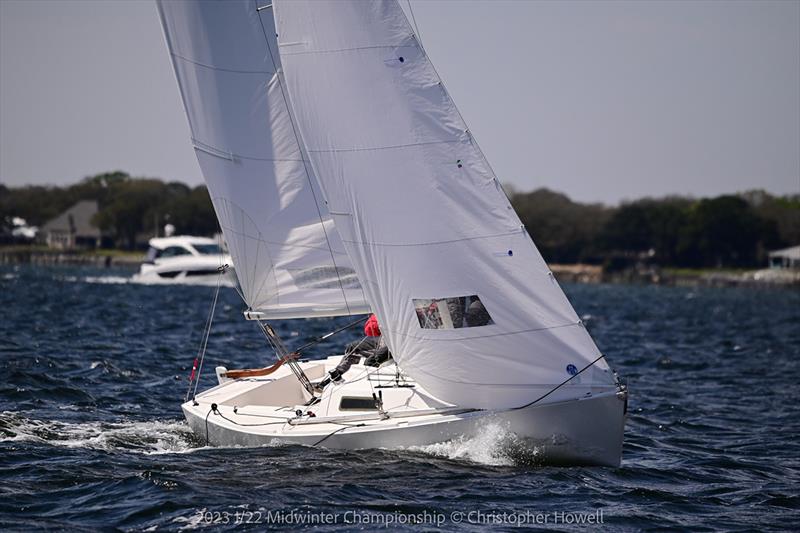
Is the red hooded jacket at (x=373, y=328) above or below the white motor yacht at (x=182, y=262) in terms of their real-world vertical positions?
below

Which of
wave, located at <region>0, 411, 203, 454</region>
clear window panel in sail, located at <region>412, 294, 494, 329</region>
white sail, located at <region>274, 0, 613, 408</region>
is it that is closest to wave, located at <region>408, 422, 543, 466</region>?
white sail, located at <region>274, 0, 613, 408</region>

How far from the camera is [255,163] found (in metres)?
15.0

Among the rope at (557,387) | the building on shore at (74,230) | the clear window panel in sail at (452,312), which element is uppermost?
the building on shore at (74,230)

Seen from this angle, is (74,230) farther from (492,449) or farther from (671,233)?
(492,449)

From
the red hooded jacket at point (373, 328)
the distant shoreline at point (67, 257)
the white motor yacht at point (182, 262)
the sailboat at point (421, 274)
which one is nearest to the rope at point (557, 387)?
the sailboat at point (421, 274)

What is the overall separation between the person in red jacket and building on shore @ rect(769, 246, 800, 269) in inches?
4802

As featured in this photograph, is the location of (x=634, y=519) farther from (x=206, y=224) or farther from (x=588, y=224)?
(x=588, y=224)

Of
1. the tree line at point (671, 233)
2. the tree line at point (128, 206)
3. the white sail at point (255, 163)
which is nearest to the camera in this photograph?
the white sail at point (255, 163)

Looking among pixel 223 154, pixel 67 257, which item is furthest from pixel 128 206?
pixel 223 154

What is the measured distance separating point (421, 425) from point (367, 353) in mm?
2608

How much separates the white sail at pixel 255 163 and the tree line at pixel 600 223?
110m

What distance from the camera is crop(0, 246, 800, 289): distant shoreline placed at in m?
123

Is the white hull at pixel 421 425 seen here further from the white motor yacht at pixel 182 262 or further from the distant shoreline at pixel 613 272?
the distant shoreline at pixel 613 272

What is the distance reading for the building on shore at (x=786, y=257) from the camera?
130 metres
